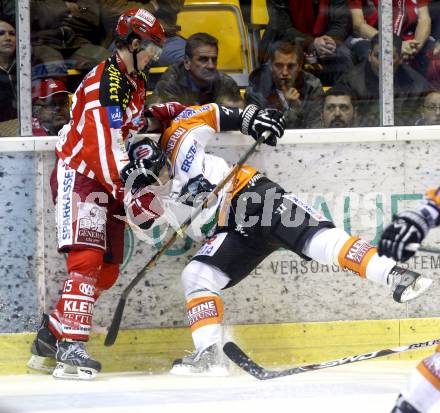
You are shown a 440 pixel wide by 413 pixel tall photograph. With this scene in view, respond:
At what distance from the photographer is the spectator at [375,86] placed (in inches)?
201

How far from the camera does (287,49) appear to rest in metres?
5.03

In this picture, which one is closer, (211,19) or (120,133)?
(120,133)

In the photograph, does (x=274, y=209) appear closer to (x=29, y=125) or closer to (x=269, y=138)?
(x=269, y=138)

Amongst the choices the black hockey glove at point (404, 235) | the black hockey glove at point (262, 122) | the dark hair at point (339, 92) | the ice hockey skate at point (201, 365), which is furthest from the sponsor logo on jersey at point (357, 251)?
the black hockey glove at point (404, 235)

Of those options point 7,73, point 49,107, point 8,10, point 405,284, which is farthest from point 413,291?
point 8,10

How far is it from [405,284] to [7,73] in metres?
1.88

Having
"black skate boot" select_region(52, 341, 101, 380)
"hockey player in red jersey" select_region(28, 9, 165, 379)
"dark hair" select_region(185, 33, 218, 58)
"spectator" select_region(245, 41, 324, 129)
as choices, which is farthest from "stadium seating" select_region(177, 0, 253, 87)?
"black skate boot" select_region(52, 341, 101, 380)

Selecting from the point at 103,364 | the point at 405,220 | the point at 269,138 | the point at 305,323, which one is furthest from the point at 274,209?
the point at 405,220

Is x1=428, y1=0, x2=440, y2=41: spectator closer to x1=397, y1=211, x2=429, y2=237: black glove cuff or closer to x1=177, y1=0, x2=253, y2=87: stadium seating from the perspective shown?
x1=177, y1=0, x2=253, y2=87: stadium seating

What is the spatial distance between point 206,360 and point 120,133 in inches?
38.8

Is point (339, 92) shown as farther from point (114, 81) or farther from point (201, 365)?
point (201, 365)

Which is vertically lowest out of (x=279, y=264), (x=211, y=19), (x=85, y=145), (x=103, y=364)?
(x=103, y=364)

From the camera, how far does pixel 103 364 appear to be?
4984 millimetres

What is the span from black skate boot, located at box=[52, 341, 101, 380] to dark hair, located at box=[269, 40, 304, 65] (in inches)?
59.0
